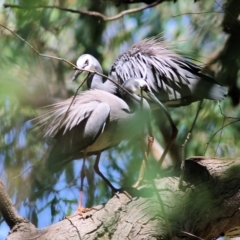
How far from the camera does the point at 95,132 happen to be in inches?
102

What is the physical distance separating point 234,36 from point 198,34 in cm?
40

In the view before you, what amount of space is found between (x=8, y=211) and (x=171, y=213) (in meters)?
0.58

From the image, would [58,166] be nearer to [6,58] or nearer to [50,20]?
[6,58]

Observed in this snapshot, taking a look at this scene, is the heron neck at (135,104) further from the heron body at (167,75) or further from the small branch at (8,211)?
the small branch at (8,211)

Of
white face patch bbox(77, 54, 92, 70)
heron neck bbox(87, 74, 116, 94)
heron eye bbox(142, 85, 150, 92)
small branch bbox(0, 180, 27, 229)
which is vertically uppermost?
white face patch bbox(77, 54, 92, 70)

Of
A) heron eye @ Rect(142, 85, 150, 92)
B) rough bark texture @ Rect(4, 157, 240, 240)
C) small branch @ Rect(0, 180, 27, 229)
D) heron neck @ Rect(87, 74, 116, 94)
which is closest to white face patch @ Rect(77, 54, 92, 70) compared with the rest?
heron neck @ Rect(87, 74, 116, 94)

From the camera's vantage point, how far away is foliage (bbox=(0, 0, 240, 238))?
253cm

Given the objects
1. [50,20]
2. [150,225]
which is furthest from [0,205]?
[50,20]

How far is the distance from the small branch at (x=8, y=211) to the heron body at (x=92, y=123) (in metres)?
0.54

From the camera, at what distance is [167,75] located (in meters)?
2.78

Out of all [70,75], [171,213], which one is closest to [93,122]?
[171,213]

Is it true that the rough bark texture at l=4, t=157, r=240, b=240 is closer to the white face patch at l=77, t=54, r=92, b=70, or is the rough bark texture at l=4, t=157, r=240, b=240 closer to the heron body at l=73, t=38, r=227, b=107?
the heron body at l=73, t=38, r=227, b=107

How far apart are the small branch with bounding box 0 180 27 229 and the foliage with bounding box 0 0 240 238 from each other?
27cm

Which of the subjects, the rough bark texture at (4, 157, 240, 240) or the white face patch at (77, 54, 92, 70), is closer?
the rough bark texture at (4, 157, 240, 240)
